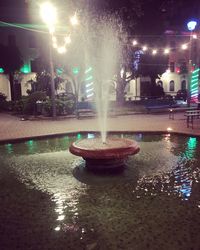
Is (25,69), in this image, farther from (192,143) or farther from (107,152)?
(107,152)

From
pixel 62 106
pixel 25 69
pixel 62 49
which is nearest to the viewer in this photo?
pixel 62 106

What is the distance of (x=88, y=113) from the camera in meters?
19.4

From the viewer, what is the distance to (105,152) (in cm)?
651

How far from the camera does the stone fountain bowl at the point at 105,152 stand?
6521 mm

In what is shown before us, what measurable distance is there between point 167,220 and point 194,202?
90 cm

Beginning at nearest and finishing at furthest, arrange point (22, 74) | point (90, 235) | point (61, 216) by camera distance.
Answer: point (90, 235)
point (61, 216)
point (22, 74)

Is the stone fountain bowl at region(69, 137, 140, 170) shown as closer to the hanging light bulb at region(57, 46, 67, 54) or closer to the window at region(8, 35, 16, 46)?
the hanging light bulb at region(57, 46, 67, 54)

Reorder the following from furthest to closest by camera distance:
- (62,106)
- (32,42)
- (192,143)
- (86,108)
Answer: (32,42) < (86,108) < (62,106) < (192,143)

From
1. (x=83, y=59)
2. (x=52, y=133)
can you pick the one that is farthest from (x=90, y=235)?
(x=83, y=59)

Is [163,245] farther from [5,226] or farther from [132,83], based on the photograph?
[132,83]

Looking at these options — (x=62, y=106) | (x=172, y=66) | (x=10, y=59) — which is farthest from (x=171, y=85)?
(x=62, y=106)

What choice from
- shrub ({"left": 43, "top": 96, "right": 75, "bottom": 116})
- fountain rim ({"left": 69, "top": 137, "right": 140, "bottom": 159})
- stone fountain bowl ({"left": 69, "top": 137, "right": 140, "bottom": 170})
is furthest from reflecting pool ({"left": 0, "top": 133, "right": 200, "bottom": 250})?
shrub ({"left": 43, "top": 96, "right": 75, "bottom": 116})

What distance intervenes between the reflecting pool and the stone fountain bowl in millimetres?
286

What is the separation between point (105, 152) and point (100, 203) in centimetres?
162
